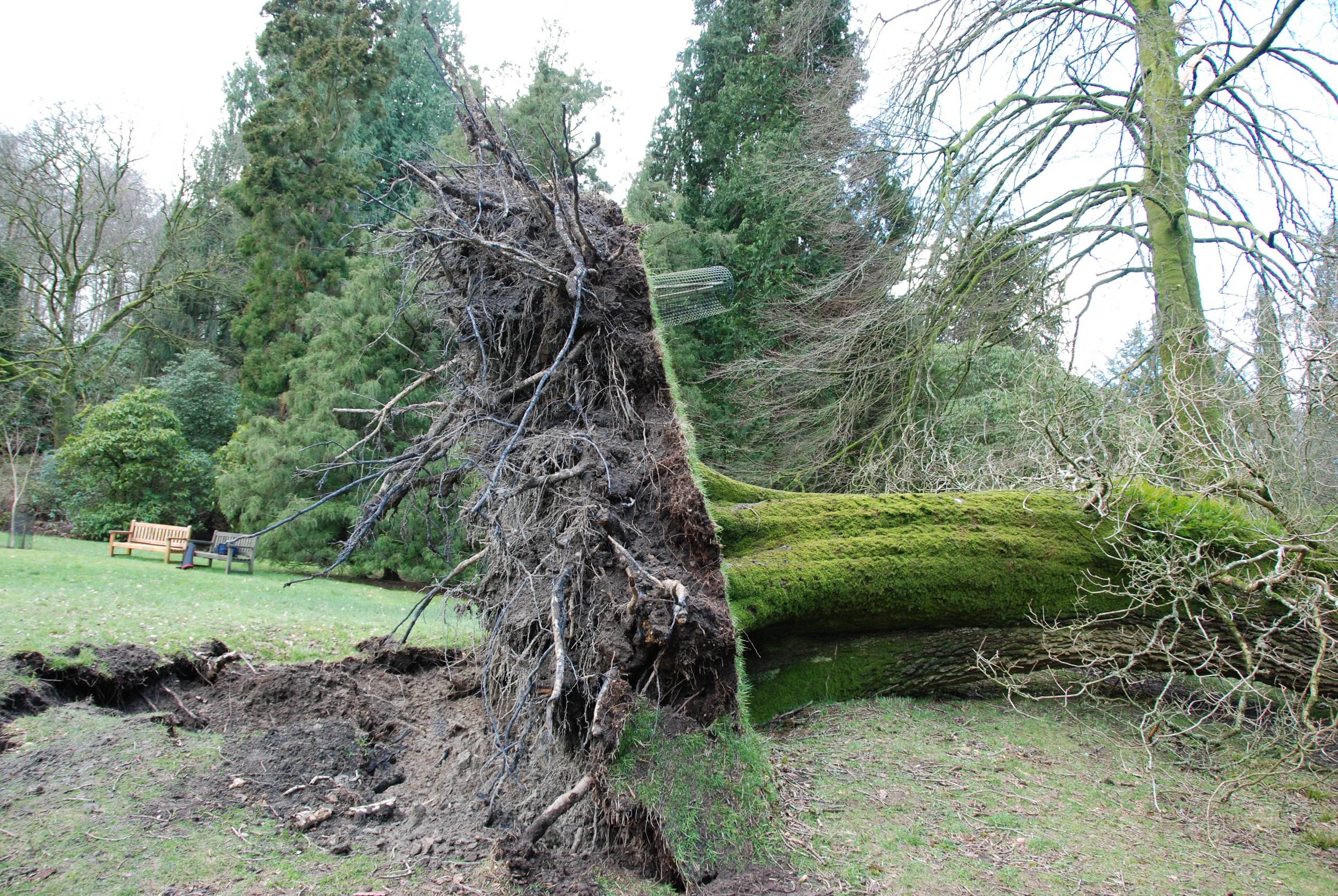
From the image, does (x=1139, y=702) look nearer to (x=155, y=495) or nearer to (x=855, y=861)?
(x=855, y=861)

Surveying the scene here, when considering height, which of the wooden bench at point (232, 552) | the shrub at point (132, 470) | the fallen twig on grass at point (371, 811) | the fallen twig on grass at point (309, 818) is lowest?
the wooden bench at point (232, 552)

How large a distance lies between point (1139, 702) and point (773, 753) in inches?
123

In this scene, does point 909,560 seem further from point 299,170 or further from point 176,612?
point 299,170

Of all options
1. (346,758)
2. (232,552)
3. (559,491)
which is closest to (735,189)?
(232,552)

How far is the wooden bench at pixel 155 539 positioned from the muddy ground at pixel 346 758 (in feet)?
34.3

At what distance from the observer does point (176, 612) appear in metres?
6.42

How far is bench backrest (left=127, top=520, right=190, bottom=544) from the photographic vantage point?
1402cm

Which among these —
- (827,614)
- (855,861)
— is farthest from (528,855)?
(827,614)

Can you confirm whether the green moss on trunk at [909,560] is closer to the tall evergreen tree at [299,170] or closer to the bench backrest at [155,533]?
the bench backrest at [155,533]

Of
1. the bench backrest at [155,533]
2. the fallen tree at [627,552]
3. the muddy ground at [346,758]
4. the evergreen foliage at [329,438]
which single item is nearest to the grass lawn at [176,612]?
the muddy ground at [346,758]

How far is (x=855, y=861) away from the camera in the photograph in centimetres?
350

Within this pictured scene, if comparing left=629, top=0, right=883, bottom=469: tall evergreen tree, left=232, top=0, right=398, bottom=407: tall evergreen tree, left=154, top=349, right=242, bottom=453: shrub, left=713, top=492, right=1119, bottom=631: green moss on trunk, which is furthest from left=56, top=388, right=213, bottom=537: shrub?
left=713, top=492, right=1119, bottom=631: green moss on trunk

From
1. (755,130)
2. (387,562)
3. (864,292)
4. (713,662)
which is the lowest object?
(387,562)

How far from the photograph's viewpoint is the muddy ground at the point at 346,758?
130 inches
